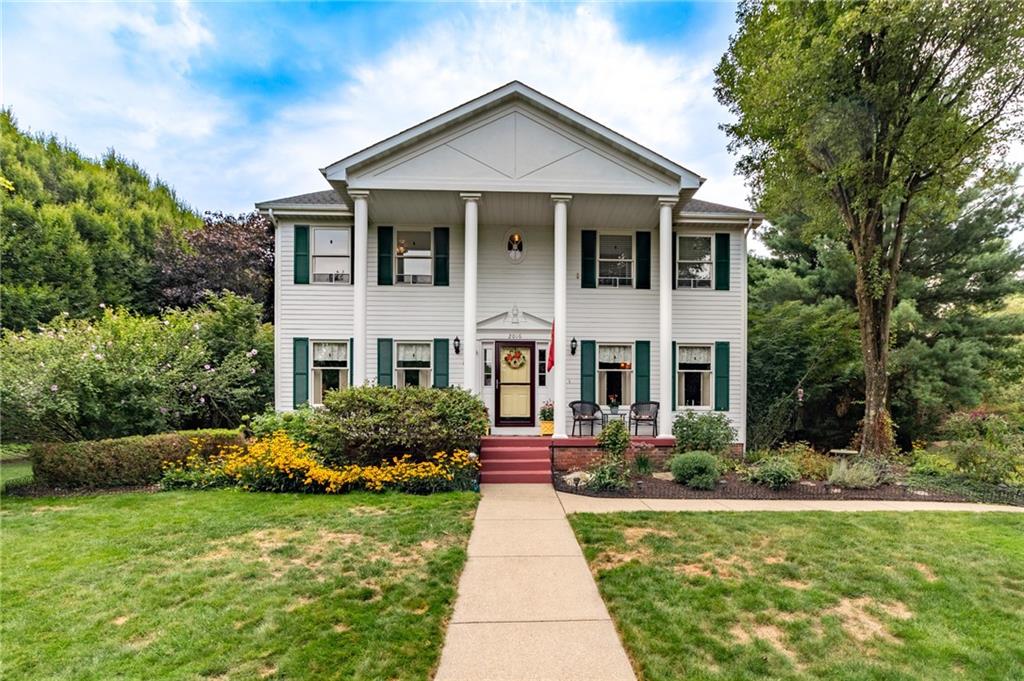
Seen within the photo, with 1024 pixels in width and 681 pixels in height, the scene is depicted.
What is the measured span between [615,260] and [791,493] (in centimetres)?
648

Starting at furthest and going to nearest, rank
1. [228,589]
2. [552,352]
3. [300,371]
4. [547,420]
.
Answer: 1. [300,371]
2. [547,420]
3. [552,352]
4. [228,589]

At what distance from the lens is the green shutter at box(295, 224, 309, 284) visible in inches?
447

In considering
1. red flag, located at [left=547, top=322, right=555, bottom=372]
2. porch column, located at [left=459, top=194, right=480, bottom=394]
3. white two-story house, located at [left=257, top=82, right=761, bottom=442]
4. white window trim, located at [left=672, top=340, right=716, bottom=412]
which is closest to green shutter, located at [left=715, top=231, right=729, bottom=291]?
white two-story house, located at [left=257, top=82, right=761, bottom=442]

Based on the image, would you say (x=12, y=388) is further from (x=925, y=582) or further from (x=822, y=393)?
(x=822, y=393)

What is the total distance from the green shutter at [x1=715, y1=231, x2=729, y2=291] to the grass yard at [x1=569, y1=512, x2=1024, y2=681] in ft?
21.9

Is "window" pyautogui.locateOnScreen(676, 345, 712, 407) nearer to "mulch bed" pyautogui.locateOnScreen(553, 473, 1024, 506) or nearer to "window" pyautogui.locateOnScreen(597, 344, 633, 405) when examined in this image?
"window" pyautogui.locateOnScreen(597, 344, 633, 405)

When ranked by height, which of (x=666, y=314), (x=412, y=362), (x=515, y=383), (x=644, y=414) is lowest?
(x=644, y=414)

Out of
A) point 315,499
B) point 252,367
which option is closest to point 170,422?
point 252,367

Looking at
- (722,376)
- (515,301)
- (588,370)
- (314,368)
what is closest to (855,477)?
(722,376)

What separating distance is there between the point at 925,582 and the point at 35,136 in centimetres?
3376

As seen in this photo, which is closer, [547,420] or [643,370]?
[547,420]

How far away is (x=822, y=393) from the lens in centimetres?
1327

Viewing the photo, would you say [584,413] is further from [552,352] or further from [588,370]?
[552,352]

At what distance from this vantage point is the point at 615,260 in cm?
1190
